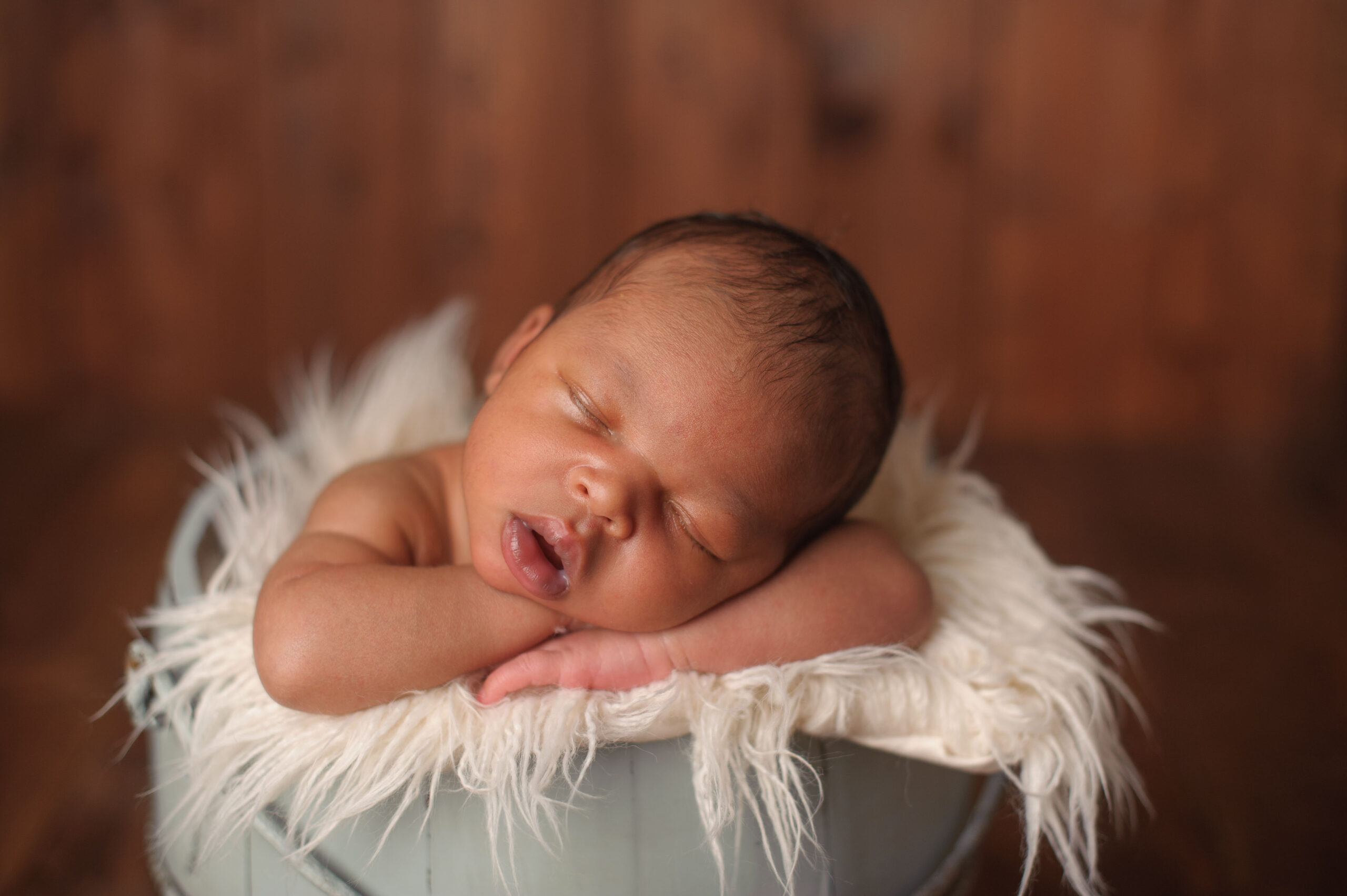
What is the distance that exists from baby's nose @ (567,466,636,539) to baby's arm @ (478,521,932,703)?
95 millimetres

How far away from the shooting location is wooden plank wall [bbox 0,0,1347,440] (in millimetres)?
1962

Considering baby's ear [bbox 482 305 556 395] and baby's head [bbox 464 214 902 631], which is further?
baby's ear [bbox 482 305 556 395]

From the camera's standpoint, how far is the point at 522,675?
75 centimetres

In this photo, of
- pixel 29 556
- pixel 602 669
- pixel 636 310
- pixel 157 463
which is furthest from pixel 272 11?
pixel 602 669

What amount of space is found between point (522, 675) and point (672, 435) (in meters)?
0.19

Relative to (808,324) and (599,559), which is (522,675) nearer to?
(599,559)

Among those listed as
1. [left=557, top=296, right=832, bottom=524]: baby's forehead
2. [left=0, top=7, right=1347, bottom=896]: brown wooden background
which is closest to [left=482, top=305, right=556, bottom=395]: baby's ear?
[left=557, top=296, right=832, bottom=524]: baby's forehead

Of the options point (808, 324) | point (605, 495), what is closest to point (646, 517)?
point (605, 495)

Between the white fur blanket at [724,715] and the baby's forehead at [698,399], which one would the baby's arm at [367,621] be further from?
the baby's forehead at [698,399]

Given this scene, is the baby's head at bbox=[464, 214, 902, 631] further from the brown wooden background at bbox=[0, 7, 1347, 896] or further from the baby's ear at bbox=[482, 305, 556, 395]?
the brown wooden background at bbox=[0, 7, 1347, 896]

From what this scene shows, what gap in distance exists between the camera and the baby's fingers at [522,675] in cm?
75

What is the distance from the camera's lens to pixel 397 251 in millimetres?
2062

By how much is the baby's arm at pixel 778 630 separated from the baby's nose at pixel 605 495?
95mm

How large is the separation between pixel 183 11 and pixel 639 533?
5.33 ft
